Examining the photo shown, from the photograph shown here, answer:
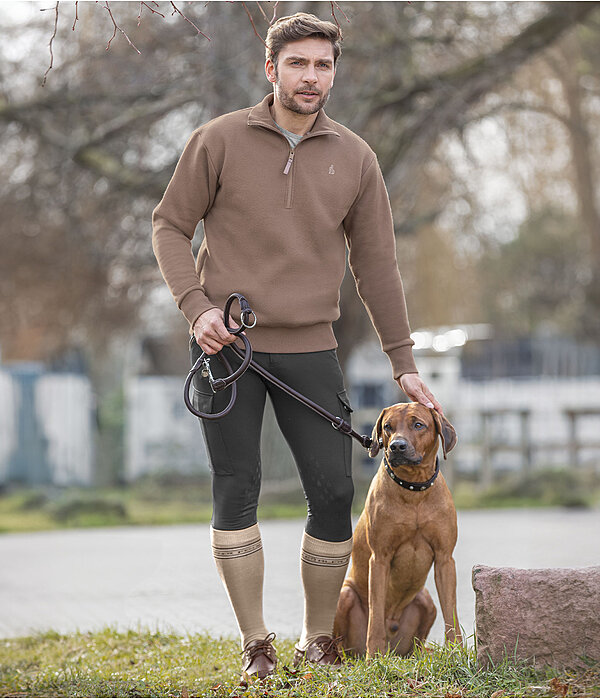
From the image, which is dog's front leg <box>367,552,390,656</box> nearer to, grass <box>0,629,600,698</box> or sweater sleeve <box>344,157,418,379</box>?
grass <box>0,629,600,698</box>

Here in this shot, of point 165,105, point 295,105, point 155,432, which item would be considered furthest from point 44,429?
point 295,105

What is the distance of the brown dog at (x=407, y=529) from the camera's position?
3.67 metres

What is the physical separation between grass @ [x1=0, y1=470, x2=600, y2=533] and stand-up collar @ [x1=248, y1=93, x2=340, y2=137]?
27.2 ft

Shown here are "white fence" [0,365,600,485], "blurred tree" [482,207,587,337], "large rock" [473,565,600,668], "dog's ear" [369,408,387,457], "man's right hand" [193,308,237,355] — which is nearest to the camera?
"large rock" [473,565,600,668]

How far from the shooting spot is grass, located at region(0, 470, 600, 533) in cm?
1213

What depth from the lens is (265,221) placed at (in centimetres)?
365

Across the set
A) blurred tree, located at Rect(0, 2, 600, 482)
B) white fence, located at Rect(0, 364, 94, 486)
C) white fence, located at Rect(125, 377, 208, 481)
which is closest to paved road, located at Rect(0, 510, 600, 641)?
blurred tree, located at Rect(0, 2, 600, 482)

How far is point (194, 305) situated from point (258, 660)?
135cm

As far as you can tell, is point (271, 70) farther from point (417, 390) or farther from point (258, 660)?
point (258, 660)

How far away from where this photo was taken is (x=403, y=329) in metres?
4.01

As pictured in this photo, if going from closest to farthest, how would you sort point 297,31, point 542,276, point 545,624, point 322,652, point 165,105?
point 545,624 → point 297,31 → point 322,652 → point 165,105 → point 542,276

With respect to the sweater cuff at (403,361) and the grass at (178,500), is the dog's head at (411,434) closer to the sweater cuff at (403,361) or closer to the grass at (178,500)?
the sweater cuff at (403,361)

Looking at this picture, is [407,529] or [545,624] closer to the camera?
[545,624]

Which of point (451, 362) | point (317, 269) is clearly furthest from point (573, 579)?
point (451, 362)
